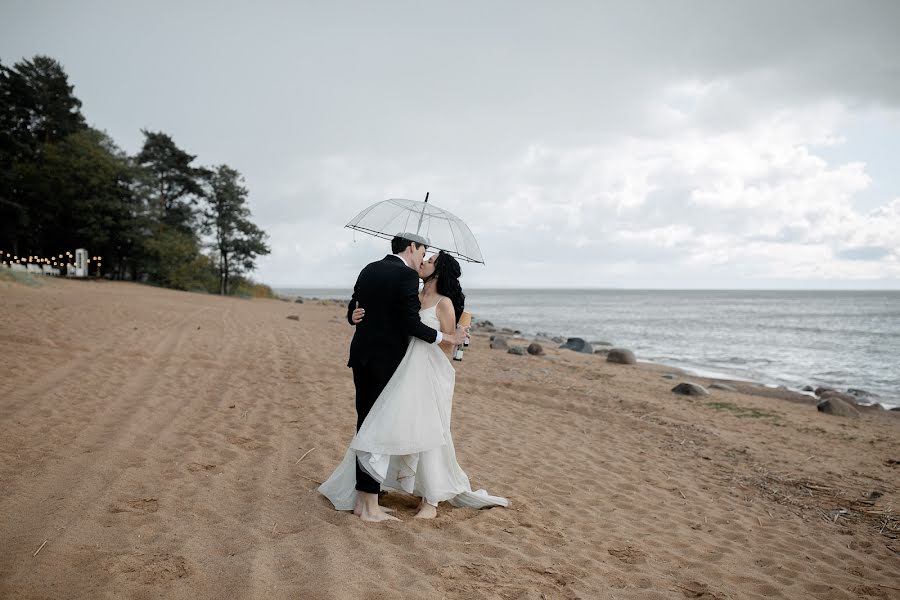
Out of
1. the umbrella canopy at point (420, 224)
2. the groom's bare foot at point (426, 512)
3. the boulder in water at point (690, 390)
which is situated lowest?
the boulder in water at point (690, 390)

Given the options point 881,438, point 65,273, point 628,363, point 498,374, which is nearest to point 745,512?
point 881,438

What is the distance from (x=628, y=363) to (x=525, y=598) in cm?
1665

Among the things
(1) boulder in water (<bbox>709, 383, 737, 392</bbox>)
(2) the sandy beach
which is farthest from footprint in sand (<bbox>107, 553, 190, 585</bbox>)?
(1) boulder in water (<bbox>709, 383, 737, 392</bbox>)

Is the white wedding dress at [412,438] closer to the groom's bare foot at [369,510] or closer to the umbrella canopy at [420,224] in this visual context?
the groom's bare foot at [369,510]

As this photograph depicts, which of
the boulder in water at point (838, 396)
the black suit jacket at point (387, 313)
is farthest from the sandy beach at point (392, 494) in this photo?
the boulder in water at point (838, 396)

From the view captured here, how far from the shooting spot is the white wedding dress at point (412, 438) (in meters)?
4.08

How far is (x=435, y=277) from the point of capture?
4.39 m

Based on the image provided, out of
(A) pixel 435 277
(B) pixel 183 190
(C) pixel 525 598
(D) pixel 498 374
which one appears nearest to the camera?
(C) pixel 525 598

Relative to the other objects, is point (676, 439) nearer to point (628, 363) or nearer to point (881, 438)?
point (881, 438)

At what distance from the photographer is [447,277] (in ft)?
14.4

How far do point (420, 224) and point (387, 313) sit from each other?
83 centimetres

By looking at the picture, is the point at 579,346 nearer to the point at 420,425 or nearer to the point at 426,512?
the point at 426,512

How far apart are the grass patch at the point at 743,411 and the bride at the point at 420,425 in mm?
9088

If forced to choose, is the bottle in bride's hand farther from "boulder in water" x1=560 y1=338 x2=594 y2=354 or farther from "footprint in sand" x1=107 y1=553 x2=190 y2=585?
"boulder in water" x1=560 y1=338 x2=594 y2=354
